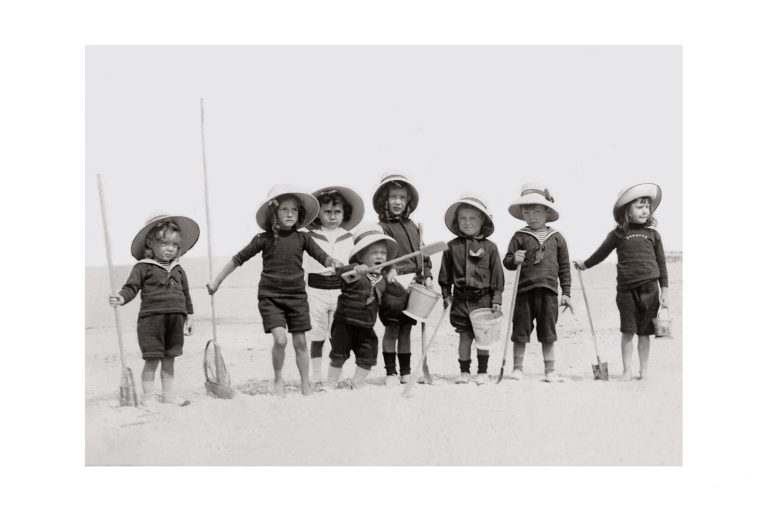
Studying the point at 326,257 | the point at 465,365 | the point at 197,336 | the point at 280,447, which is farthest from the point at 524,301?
the point at 197,336

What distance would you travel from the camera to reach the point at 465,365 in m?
7.72

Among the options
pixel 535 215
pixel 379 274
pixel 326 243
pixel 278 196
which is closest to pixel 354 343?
pixel 379 274

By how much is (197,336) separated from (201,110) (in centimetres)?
341

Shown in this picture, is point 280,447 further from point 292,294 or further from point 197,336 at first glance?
point 197,336

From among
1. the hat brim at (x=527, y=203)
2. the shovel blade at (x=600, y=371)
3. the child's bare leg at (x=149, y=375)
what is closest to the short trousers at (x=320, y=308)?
the child's bare leg at (x=149, y=375)

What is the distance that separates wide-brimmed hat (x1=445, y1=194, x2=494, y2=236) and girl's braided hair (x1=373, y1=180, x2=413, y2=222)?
324mm

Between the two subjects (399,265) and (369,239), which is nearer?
(369,239)

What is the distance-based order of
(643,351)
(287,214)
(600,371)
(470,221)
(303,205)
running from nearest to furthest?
(287,214)
(303,205)
(470,221)
(643,351)
(600,371)

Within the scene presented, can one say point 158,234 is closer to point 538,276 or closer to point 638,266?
point 538,276

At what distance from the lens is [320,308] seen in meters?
7.69

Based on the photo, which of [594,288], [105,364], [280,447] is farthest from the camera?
[594,288]

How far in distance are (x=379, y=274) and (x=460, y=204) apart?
887 mm

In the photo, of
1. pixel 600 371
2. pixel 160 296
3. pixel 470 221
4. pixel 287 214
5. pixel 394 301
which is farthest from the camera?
pixel 600 371

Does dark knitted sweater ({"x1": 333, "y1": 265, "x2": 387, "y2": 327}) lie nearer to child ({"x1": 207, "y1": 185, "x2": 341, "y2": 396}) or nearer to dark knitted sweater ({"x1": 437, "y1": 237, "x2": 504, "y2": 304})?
child ({"x1": 207, "y1": 185, "x2": 341, "y2": 396})
